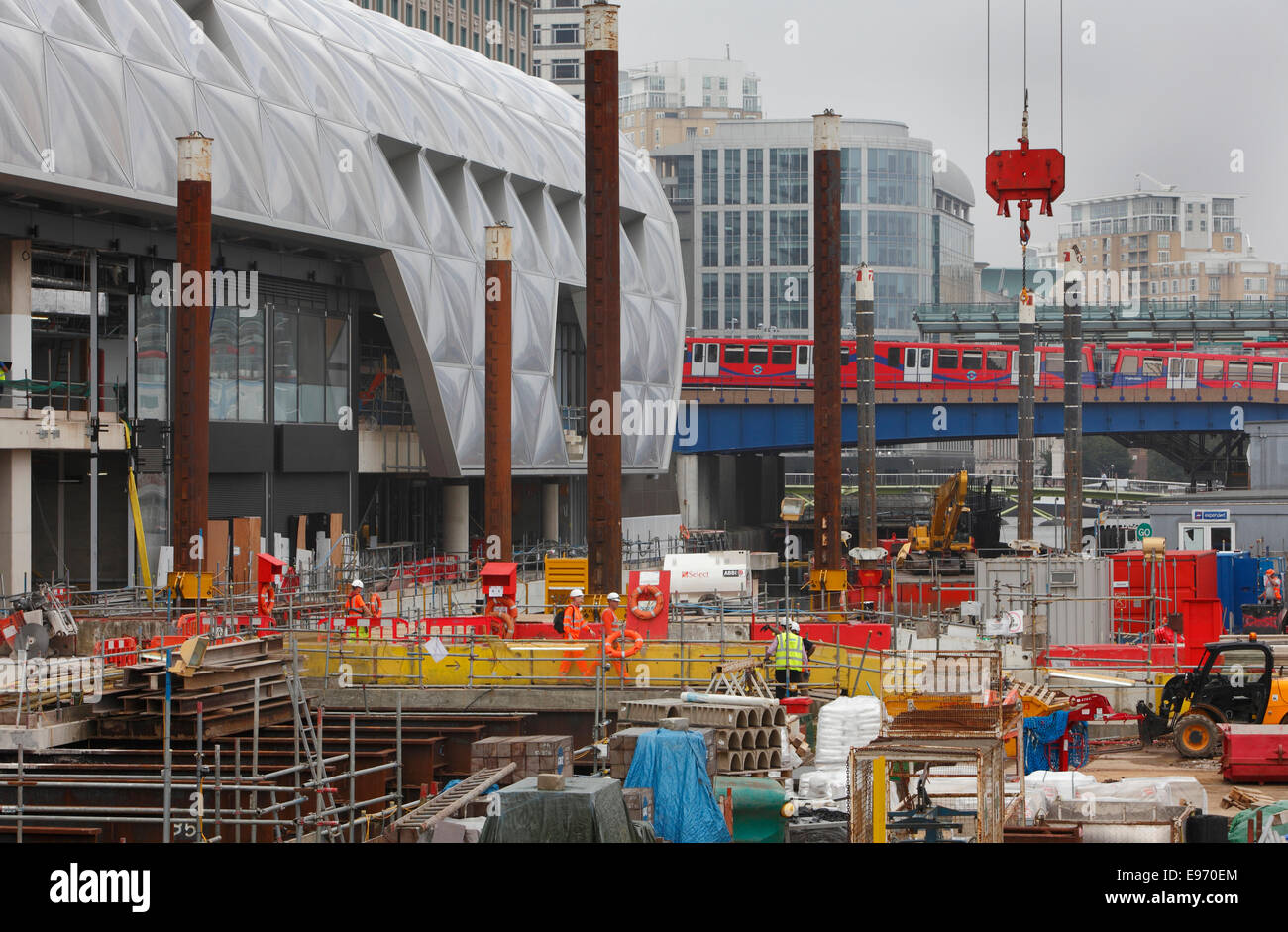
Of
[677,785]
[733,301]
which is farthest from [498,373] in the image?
[733,301]

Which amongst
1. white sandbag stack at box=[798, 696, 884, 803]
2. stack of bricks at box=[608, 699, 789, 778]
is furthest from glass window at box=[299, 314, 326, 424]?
white sandbag stack at box=[798, 696, 884, 803]

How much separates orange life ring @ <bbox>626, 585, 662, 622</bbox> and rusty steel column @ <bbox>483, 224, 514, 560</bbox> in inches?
431

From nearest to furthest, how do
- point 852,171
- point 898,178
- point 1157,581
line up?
point 1157,581, point 852,171, point 898,178

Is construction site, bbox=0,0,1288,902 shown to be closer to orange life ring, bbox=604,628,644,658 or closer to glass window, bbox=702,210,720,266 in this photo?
orange life ring, bbox=604,628,644,658

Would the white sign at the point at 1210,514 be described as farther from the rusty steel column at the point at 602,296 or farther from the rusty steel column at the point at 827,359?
the rusty steel column at the point at 602,296

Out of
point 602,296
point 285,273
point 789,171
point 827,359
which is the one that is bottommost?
point 827,359

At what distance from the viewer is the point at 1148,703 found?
23594 mm

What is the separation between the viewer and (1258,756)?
1864 cm

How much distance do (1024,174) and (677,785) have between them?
64.4ft

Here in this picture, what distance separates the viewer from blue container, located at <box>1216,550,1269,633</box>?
42.4 meters

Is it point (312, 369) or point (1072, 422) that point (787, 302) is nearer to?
point (1072, 422)

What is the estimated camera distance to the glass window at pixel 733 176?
442ft

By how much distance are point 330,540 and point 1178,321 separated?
66670mm
